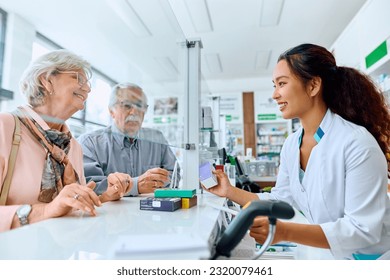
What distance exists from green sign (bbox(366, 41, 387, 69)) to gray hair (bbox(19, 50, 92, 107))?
8.55 feet

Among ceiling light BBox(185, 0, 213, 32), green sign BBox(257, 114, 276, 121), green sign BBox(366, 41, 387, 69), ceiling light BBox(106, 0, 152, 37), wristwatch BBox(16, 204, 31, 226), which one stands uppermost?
ceiling light BBox(185, 0, 213, 32)

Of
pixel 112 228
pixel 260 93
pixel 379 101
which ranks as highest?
pixel 260 93

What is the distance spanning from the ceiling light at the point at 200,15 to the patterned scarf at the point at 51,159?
101 inches

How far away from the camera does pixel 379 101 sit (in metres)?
0.85

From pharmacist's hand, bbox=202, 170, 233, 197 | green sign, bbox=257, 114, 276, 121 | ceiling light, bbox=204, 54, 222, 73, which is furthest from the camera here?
green sign, bbox=257, 114, 276, 121

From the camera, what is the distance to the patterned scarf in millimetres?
746

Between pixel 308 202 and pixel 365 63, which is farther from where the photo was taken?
pixel 365 63

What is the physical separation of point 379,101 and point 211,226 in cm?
75

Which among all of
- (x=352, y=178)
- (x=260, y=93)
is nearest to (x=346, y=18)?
(x=260, y=93)

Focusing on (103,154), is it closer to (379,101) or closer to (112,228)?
(112,228)

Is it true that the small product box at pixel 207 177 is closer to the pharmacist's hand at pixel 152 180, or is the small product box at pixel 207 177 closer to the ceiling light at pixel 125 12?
the pharmacist's hand at pixel 152 180

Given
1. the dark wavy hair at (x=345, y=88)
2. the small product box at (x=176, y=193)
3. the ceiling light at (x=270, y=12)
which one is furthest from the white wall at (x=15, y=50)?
the ceiling light at (x=270, y=12)

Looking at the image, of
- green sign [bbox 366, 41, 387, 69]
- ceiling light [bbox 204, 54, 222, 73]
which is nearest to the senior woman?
green sign [bbox 366, 41, 387, 69]

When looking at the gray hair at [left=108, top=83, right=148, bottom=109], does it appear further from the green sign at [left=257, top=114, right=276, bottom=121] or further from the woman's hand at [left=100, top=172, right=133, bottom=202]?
the green sign at [left=257, top=114, right=276, bottom=121]
